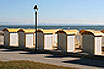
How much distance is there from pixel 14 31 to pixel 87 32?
28.0 feet

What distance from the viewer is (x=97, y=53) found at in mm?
15078

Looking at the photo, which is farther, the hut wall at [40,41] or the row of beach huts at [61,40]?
the hut wall at [40,41]

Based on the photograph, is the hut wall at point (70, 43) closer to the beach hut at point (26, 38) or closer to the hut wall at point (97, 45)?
the hut wall at point (97, 45)

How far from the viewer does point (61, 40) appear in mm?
17422

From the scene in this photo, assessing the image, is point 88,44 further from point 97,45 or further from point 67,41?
point 67,41

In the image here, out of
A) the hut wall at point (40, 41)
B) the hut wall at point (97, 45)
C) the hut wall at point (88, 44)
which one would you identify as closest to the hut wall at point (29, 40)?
the hut wall at point (40, 41)

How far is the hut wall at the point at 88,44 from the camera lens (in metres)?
15.0

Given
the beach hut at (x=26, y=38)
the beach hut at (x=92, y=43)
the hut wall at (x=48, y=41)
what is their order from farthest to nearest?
the beach hut at (x=26, y=38)
the hut wall at (x=48, y=41)
the beach hut at (x=92, y=43)

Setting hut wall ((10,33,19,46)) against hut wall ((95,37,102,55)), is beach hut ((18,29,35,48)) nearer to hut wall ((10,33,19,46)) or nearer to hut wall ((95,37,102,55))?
hut wall ((10,33,19,46))

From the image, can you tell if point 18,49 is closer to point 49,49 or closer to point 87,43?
point 49,49

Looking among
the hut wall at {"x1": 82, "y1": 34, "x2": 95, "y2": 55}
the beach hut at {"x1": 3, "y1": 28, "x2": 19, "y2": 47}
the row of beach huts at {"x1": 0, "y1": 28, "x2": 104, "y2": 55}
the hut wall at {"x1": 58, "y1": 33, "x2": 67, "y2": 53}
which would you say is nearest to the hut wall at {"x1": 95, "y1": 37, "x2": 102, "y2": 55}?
the row of beach huts at {"x1": 0, "y1": 28, "x2": 104, "y2": 55}

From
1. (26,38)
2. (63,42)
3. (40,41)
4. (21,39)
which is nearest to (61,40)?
(63,42)

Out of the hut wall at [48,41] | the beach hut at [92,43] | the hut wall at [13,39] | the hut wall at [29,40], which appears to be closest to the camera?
the beach hut at [92,43]

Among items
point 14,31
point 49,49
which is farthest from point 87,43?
point 14,31
